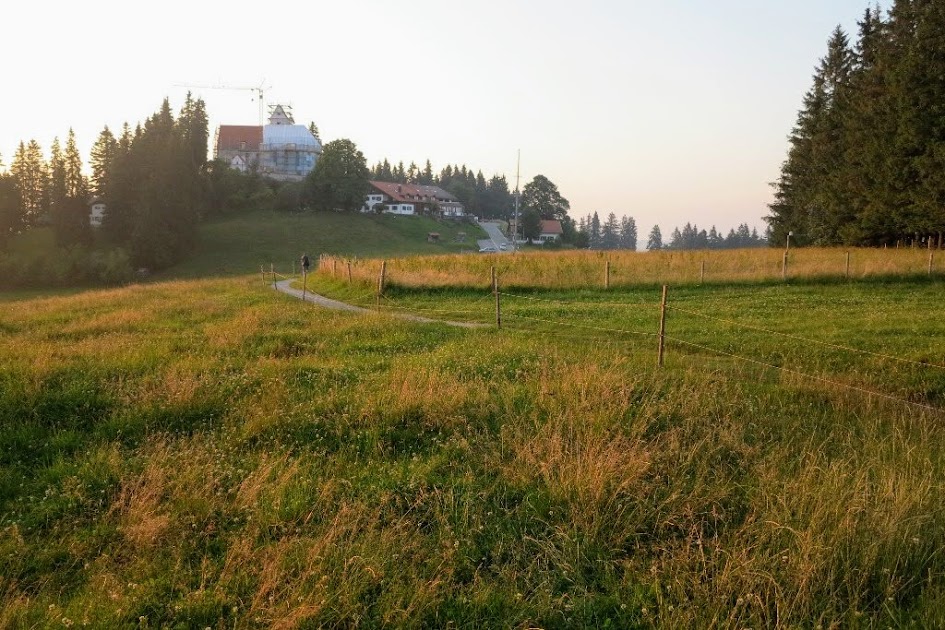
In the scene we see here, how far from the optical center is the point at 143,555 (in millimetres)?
4691

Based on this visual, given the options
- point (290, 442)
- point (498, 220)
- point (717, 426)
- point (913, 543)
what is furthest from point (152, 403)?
point (498, 220)

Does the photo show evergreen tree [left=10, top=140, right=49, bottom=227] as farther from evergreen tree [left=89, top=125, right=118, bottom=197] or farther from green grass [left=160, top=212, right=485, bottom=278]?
green grass [left=160, top=212, right=485, bottom=278]

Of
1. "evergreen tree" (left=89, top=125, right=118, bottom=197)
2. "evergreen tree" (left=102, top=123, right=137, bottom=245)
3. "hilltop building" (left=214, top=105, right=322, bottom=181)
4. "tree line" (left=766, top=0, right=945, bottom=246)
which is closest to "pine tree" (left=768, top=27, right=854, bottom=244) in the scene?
"tree line" (left=766, top=0, right=945, bottom=246)

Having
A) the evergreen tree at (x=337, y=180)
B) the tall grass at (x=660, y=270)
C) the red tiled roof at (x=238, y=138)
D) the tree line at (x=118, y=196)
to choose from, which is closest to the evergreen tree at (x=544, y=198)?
the evergreen tree at (x=337, y=180)

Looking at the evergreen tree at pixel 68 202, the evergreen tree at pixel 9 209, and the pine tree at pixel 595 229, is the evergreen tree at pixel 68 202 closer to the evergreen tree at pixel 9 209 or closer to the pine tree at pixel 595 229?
the evergreen tree at pixel 9 209

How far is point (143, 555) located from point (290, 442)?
7.92ft

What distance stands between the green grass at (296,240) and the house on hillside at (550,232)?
14.0 meters

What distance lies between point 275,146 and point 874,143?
10369cm

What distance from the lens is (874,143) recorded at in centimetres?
4072

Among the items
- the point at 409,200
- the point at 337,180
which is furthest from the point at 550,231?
the point at 337,180

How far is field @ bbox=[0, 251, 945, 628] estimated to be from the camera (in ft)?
13.5

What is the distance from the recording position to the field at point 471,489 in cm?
411

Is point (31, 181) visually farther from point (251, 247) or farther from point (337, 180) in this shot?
point (337, 180)

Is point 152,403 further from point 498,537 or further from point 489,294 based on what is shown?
point 489,294
